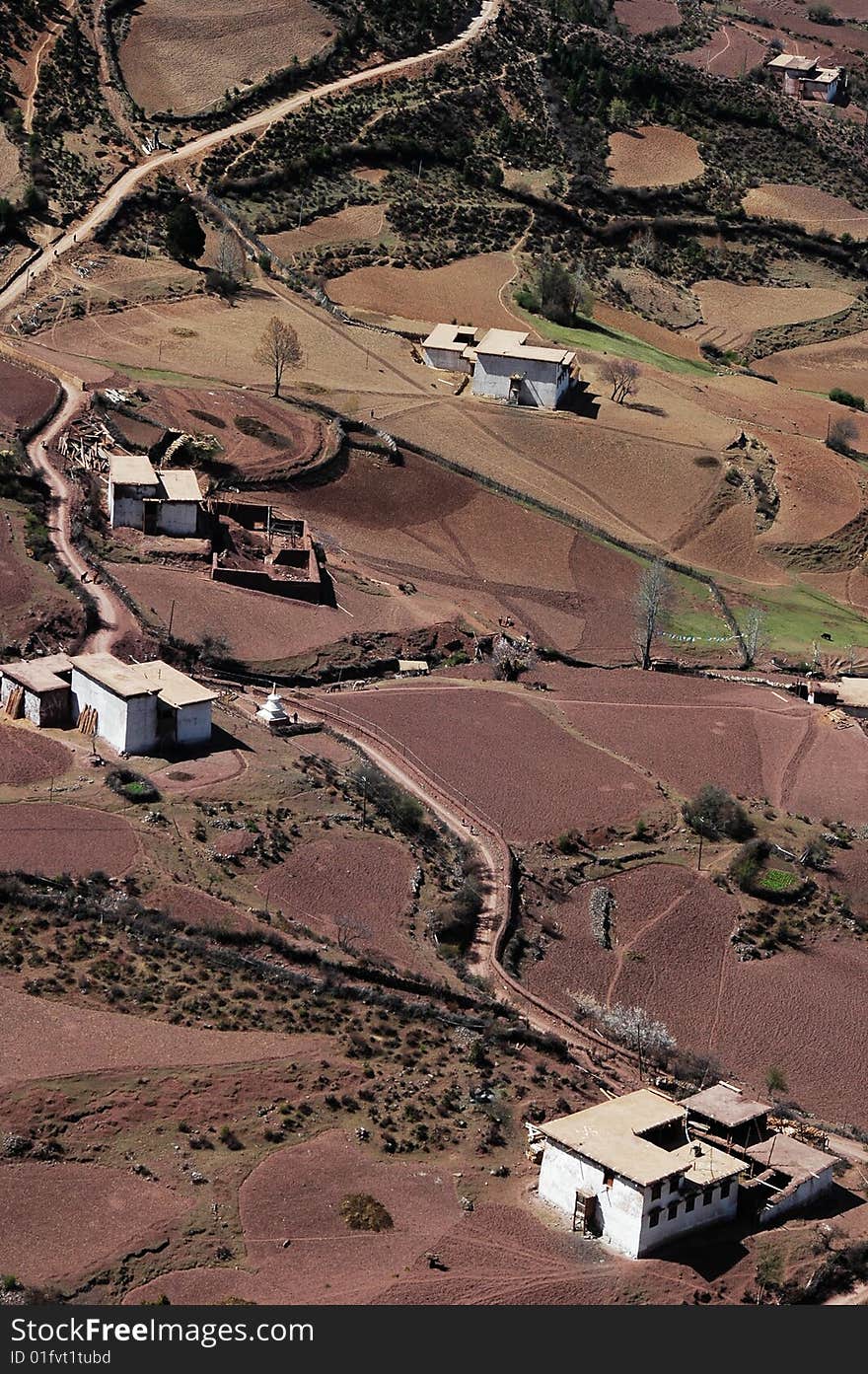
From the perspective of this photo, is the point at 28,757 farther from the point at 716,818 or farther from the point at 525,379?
the point at 525,379

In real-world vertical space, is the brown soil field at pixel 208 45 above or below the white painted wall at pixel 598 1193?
below

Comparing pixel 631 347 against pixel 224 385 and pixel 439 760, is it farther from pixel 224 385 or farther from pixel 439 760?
pixel 439 760

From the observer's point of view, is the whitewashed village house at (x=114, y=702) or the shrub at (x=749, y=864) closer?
the whitewashed village house at (x=114, y=702)

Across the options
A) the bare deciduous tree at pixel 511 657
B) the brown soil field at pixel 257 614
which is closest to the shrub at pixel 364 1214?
the brown soil field at pixel 257 614

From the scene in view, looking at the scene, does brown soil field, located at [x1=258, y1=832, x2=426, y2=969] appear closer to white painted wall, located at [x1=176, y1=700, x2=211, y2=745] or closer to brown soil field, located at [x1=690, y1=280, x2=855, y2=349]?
white painted wall, located at [x1=176, y1=700, x2=211, y2=745]

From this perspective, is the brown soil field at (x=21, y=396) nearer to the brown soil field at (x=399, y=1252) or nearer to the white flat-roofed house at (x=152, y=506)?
the white flat-roofed house at (x=152, y=506)

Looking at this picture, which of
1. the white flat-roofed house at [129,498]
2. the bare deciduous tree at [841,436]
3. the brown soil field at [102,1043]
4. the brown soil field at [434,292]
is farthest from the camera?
the brown soil field at [434,292]

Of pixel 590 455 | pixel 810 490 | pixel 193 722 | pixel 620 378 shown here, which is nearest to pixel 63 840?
pixel 193 722
